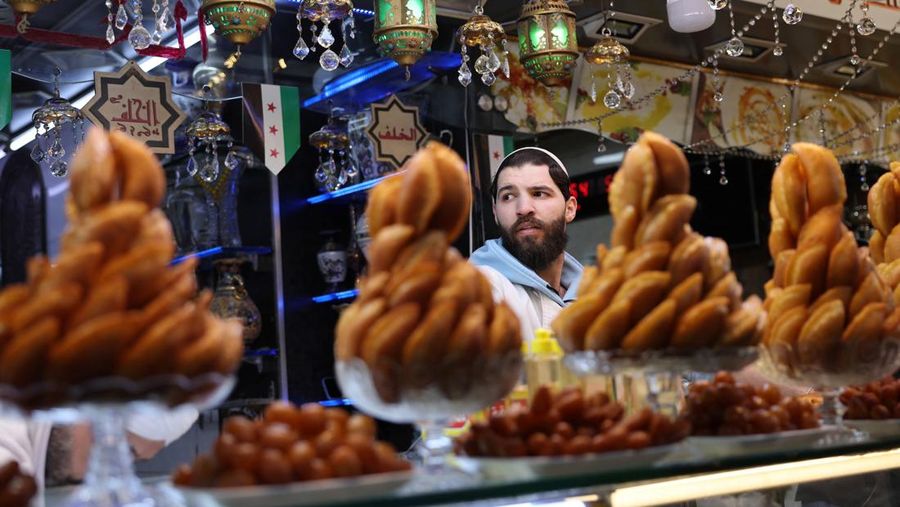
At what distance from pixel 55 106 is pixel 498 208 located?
6.02 ft

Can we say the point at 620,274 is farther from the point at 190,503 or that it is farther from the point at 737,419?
the point at 190,503

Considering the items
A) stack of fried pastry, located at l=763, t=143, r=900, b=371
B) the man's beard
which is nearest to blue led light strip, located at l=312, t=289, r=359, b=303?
the man's beard

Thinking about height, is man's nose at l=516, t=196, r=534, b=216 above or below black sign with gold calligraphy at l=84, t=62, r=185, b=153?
below

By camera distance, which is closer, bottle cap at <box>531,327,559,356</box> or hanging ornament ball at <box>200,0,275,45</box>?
bottle cap at <box>531,327,559,356</box>

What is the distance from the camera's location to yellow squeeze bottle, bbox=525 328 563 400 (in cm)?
182

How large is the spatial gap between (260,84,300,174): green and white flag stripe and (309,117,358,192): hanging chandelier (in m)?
0.11

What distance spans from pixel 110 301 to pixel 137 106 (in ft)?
14.4

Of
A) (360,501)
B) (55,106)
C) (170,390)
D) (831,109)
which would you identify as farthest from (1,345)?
(831,109)

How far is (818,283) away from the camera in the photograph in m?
1.68

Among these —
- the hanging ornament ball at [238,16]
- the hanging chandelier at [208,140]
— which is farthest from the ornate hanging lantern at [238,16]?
the hanging chandelier at [208,140]

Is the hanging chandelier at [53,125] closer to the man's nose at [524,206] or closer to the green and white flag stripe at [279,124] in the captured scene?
the green and white flag stripe at [279,124]

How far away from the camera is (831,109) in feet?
25.5

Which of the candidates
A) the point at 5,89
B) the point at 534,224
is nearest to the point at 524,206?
the point at 534,224

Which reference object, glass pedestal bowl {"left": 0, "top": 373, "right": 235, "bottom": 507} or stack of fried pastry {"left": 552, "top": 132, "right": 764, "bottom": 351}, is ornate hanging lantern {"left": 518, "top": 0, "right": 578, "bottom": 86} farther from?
glass pedestal bowl {"left": 0, "top": 373, "right": 235, "bottom": 507}
